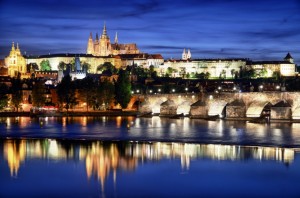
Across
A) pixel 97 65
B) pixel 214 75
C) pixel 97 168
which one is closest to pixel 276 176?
pixel 97 168

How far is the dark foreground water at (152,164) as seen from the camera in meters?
19.4

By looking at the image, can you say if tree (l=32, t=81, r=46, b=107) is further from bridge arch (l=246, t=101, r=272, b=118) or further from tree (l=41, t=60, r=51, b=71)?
tree (l=41, t=60, r=51, b=71)

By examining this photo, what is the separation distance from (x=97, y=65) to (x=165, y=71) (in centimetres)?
1599

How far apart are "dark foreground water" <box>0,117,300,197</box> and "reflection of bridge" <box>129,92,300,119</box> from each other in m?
6.42

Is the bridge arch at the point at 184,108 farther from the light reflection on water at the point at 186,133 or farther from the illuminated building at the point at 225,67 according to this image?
the illuminated building at the point at 225,67

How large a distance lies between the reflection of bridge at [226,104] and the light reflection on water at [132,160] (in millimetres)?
14250

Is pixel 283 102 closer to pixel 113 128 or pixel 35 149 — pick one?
pixel 113 128

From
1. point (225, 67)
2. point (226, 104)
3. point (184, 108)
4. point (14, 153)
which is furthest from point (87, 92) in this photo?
point (225, 67)

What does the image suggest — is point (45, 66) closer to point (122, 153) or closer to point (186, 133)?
point (186, 133)

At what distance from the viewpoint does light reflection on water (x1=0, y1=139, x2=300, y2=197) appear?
20.7 meters

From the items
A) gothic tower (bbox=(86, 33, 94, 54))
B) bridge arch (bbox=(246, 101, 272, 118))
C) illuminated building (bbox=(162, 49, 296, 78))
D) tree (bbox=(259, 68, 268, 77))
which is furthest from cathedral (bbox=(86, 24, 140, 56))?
bridge arch (bbox=(246, 101, 272, 118))

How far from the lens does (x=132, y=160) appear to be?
974 inches

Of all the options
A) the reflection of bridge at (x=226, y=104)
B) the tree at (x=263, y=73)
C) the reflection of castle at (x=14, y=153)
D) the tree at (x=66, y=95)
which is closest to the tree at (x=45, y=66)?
the tree at (x=263, y=73)

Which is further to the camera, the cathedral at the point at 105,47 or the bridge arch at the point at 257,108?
the cathedral at the point at 105,47
